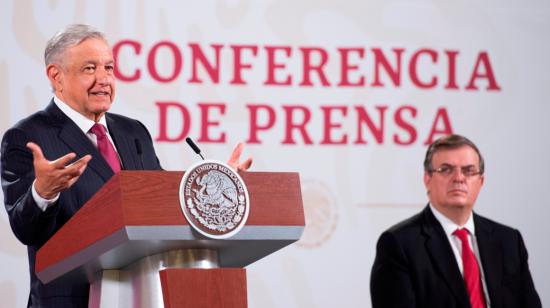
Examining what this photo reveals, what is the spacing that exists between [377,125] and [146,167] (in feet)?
6.88

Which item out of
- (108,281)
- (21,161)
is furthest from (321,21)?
(108,281)

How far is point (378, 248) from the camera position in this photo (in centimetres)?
380

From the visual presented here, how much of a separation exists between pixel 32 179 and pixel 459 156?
83.1 inches

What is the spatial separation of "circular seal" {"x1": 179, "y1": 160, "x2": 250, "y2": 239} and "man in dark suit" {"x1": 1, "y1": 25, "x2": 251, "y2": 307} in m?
0.36

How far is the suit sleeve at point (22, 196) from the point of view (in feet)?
6.62

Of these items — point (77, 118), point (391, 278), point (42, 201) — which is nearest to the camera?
point (42, 201)

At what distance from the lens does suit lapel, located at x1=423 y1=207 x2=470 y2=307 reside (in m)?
3.59

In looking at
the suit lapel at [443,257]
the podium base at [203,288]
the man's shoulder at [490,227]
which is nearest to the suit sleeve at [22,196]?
the podium base at [203,288]

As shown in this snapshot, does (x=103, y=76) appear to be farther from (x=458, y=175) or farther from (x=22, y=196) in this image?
(x=458, y=175)

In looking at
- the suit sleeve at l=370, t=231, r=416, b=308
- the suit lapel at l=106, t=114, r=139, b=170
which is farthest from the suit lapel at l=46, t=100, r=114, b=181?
the suit sleeve at l=370, t=231, r=416, b=308

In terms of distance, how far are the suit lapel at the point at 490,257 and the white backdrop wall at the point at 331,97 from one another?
1.78 ft

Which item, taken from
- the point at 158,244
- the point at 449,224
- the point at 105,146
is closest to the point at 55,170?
the point at 158,244

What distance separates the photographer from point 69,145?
2.26 meters

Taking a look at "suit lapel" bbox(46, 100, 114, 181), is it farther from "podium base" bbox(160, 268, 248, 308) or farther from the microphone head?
"podium base" bbox(160, 268, 248, 308)
